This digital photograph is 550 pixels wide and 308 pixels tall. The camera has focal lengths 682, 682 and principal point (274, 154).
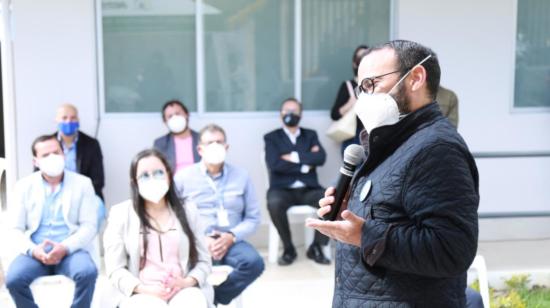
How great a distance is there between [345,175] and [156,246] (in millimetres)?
1982

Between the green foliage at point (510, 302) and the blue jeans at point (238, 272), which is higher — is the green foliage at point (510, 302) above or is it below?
below

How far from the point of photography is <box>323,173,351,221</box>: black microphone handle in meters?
2.06

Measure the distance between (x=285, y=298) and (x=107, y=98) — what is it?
2.59 m

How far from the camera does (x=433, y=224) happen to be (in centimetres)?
177

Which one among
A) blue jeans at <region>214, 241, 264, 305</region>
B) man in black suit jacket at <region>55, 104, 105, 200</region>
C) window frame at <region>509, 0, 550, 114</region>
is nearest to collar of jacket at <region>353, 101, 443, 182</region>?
Result: blue jeans at <region>214, 241, 264, 305</region>

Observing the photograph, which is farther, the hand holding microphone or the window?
the window

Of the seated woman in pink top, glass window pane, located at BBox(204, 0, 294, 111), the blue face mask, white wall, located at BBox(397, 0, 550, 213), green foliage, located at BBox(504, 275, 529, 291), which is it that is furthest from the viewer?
white wall, located at BBox(397, 0, 550, 213)

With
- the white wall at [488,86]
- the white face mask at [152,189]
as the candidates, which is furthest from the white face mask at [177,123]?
the white wall at [488,86]

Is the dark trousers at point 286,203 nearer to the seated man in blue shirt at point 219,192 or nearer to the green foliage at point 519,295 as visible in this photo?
the seated man in blue shirt at point 219,192

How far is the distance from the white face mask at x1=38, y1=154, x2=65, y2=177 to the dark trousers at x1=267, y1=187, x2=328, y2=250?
2019mm

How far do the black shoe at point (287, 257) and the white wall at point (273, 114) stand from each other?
27.7 inches

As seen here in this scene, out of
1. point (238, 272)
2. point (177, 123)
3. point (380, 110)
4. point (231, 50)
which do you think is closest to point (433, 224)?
point (380, 110)

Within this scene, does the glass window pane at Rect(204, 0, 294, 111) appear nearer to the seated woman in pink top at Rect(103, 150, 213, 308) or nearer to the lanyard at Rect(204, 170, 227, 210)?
the lanyard at Rect(204, 170, 227, 210)

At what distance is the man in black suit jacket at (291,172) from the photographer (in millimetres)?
5941
